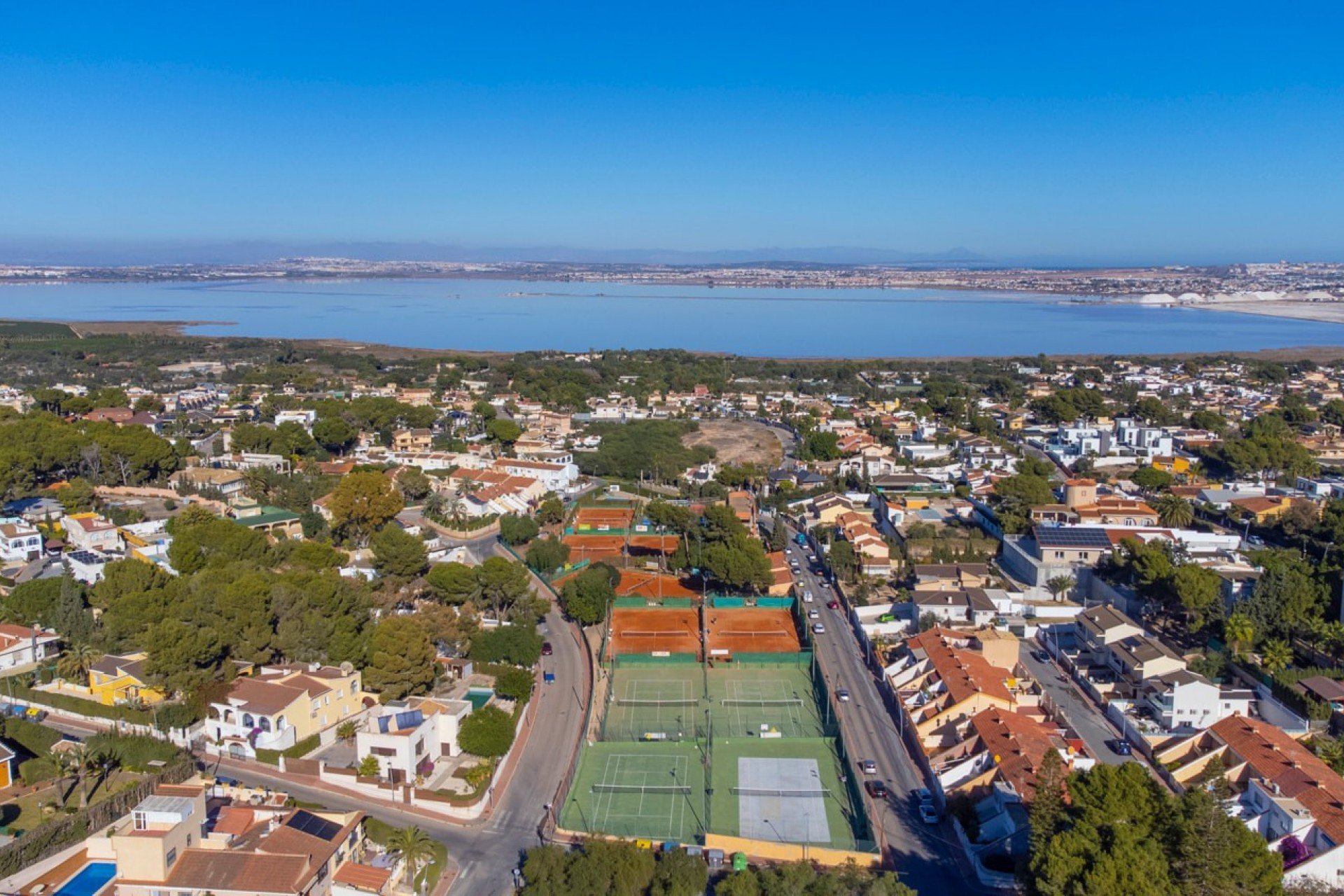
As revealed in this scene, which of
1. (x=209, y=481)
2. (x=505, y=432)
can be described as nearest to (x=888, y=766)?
(x=209, y=481)

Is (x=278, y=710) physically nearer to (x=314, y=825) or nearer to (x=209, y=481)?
(x=314, y=825)

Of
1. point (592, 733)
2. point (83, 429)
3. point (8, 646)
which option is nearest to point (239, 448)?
point (83, 429)

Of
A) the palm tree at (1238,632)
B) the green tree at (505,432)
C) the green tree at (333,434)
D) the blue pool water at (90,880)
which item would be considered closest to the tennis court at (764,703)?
the palm tree at (1238,632)

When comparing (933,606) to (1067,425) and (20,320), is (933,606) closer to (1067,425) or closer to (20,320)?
(1067,425)

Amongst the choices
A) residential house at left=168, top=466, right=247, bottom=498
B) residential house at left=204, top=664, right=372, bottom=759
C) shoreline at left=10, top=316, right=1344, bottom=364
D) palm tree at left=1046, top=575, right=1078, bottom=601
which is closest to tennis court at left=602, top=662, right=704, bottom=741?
residential house at left=204, top=664, right=372, bottom=759

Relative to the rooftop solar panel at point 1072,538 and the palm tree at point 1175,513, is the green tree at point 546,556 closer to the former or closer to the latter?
the rooftop solar panel at point 1072,538

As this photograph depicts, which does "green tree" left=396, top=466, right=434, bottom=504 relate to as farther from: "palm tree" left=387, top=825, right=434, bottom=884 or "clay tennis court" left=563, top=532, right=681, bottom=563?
"palm tree" left=387, top=825, right=434, bottom=884
